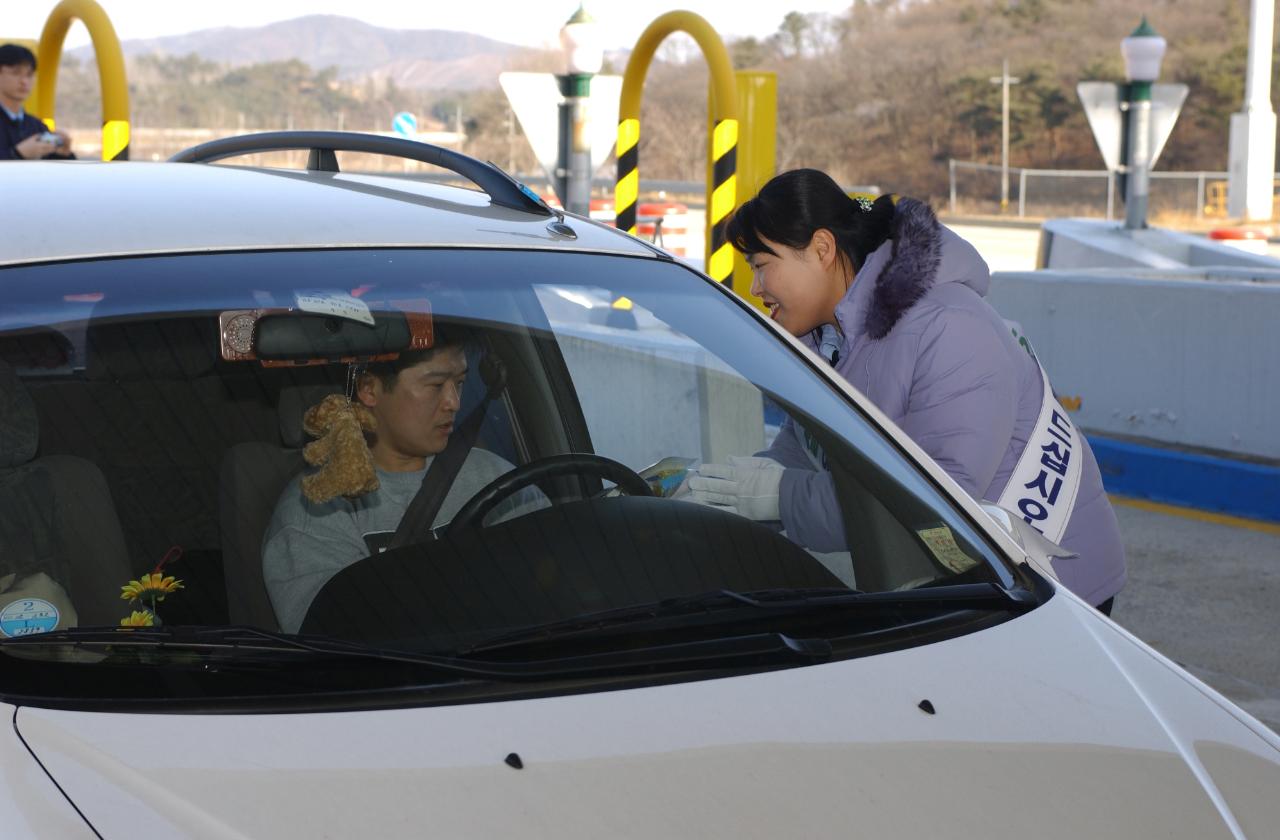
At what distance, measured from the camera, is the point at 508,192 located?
3105mm

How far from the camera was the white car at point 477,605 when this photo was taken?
186cm

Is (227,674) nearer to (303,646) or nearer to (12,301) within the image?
(303,646)

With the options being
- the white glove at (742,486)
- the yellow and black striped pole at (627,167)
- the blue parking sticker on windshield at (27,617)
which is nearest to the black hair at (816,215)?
the white glove at (742,486)

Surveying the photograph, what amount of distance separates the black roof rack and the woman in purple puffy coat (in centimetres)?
75

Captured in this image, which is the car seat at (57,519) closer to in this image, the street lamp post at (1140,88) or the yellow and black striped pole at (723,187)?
the yellow and black striped pole at (723,187)

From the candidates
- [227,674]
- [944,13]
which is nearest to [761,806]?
[227,674]

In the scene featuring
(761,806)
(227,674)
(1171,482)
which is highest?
(227,674)

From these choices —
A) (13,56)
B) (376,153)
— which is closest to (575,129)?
(13,56)

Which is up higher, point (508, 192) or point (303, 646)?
point (508, 192)

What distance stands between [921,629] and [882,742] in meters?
0.30

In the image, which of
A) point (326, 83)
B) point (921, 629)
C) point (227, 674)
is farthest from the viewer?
point (326, 83)

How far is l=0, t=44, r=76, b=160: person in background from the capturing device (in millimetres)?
9109

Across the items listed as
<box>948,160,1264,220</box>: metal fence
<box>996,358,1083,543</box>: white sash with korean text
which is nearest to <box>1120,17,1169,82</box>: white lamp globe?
<box>996,358,1083,543</box>: white sash with korean text

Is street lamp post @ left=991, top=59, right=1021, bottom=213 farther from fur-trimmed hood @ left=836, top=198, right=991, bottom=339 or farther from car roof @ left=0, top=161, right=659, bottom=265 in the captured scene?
car roof @ left=0, top=161, right=659, bottom=265
